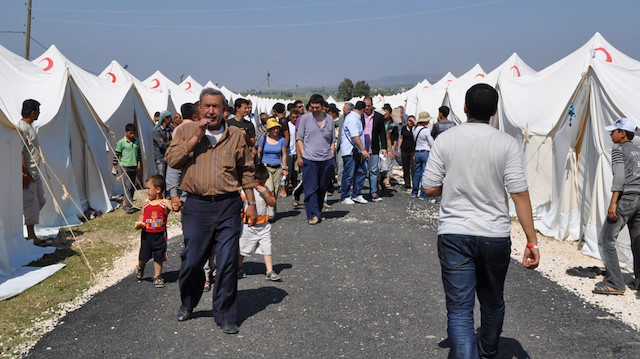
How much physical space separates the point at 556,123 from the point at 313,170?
4.14 m

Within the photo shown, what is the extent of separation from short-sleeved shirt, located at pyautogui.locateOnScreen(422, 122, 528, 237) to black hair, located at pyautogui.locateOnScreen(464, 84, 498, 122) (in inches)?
2.8

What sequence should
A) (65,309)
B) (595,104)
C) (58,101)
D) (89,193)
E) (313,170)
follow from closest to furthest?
(65,309) → (595,104) → (313,170) → (58,101) → (89,193)

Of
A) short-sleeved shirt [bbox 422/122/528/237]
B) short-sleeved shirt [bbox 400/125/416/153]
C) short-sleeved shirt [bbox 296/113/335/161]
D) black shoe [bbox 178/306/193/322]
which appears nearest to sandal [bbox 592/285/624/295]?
short-sleeved shirt [bbox 422/122/528/237]

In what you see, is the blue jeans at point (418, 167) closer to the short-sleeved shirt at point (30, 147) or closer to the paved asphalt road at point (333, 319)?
the paved asphalt road at point (333, 319)

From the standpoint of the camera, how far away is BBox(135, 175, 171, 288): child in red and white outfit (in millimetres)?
6227

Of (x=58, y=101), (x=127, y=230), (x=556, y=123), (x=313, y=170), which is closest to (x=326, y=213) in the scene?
(x=313, y=170)

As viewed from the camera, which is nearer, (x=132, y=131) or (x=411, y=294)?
(x=411, y=294)

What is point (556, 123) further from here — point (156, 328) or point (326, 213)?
point (156, 328)

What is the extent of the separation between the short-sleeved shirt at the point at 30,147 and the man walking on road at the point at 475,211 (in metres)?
6.21

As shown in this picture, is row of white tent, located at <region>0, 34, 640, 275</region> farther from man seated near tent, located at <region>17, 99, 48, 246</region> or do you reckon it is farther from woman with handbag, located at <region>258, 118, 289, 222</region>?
woman with handbag, located at <region>258, 118, 289, 222</region>

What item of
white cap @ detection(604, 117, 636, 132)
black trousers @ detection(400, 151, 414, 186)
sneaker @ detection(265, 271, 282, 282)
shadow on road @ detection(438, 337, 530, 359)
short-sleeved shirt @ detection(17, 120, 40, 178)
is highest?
white cap @ detection(604, 117, 636, 132)

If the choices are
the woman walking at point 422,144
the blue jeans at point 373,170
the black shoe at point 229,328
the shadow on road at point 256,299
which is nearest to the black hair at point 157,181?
the shadow on road at point 256,299

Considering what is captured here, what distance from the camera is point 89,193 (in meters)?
11.3

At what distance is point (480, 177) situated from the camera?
3492 millimetres
